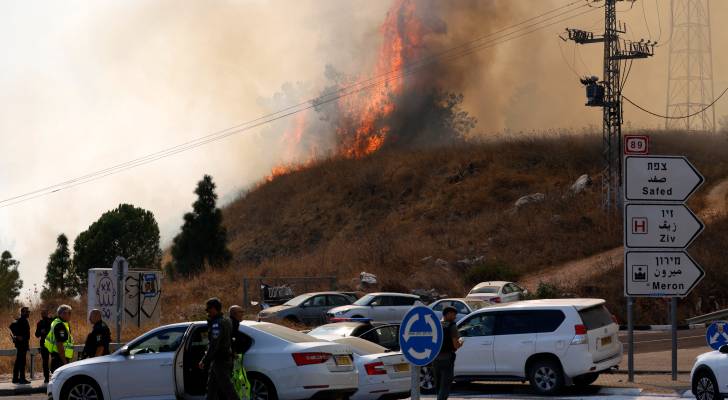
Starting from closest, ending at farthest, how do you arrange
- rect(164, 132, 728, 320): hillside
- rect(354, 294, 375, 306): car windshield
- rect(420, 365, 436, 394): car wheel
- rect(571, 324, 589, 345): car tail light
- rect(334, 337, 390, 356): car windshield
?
1. rect(334, 337, 390, 356): car windshield
2. rect(571, 324, 589, 345): car tail light
3. rect(420, 365, 436, 394): car wheel
4. rect(354, 294, 375, 306): car windshield
5. rect(164, 132, 728, 320): hillside

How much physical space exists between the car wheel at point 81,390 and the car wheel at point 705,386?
353 inches

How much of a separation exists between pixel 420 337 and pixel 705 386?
23.8 ft

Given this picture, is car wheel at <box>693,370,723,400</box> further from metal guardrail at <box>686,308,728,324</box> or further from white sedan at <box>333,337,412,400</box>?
metal guardrail at <box>686,308,728,324</box>

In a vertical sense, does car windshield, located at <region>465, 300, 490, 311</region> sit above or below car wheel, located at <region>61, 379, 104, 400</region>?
above

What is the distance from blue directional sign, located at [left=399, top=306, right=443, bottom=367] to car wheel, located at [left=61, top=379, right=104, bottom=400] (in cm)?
725

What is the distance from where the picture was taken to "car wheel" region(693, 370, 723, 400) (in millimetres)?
15377

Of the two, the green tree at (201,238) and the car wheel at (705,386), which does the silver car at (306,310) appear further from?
the green tree at (201,238)

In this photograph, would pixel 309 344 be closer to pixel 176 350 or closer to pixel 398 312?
pixel 176 350

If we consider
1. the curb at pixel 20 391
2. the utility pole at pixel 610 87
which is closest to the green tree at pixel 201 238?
the utility pole at pixel 610 87

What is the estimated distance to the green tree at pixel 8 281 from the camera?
2165 inches

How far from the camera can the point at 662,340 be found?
100ft

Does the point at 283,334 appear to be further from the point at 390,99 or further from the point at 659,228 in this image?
the point at 390,99

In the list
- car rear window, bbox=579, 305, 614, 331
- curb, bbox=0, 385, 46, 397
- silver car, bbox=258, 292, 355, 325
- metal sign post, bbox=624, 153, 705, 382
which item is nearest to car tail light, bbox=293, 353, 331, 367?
car rear window, bbox=579, 305, 614, 331

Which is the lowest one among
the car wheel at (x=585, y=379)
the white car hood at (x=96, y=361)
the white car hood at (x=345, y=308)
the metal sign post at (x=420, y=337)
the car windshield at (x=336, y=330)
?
the car wheel at (x=585, y=379)
